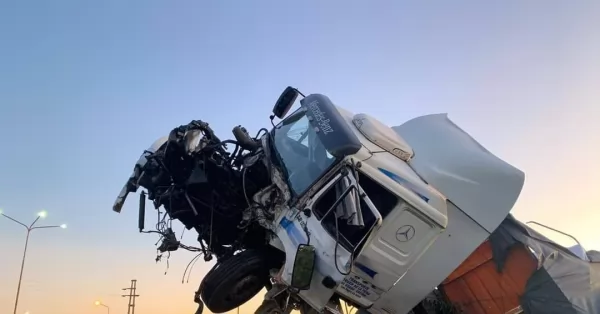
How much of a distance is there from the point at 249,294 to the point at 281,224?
72 centimetres

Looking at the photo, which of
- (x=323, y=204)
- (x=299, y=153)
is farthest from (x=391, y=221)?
(x=299, y=153)

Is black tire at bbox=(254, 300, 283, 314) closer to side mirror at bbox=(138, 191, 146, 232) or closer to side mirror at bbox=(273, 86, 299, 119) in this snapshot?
side mirror at bbox=(138, 191, 146, 232)

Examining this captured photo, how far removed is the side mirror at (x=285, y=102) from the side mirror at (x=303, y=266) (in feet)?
6.23

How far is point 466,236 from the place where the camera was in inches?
190

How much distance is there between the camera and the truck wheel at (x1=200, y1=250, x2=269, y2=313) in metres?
4.57

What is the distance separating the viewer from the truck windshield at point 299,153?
180 inches

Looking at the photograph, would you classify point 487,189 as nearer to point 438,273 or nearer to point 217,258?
point 438,273

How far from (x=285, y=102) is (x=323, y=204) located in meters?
1.59

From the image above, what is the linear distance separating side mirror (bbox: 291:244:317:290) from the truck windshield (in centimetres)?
58

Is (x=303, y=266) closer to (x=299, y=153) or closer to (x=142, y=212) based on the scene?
(x=299, y=153)

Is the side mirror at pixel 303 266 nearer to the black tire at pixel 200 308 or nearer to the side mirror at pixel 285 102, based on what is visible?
the black tire at pixel 200 308

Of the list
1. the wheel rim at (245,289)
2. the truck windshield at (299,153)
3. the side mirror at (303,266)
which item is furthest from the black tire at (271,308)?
the truck windshield at (299,153)

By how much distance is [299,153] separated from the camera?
196 inches

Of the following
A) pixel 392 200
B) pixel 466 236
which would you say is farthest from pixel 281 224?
pixel 466 236
